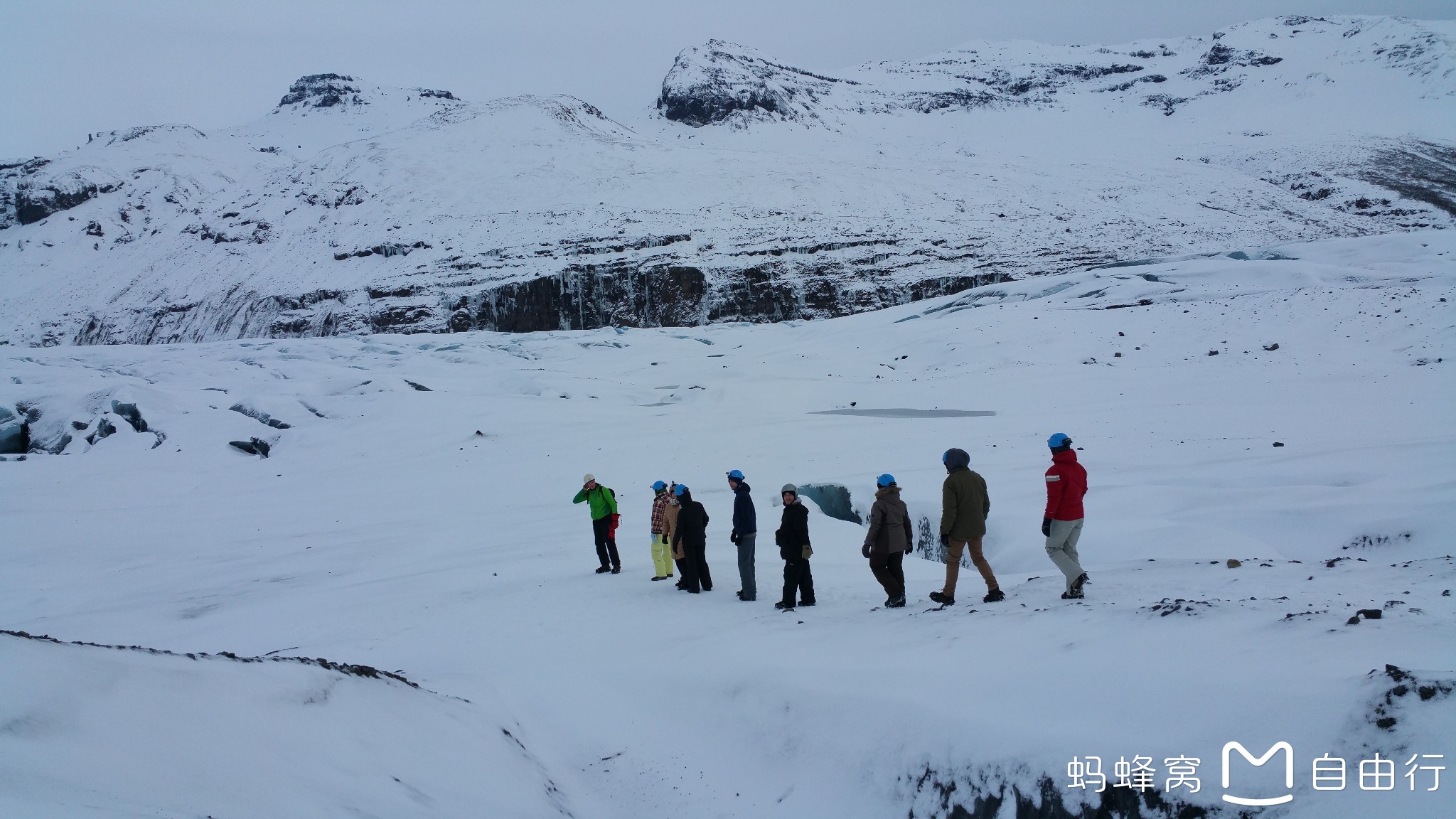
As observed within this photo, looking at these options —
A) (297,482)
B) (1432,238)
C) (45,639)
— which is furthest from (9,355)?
(1432,238)

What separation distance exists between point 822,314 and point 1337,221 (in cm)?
4032

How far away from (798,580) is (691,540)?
155 cm

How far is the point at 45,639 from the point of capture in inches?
180

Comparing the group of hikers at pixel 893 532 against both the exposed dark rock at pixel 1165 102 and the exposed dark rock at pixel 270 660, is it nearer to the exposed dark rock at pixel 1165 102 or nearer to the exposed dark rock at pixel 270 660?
the exposed dark rock at pixel 270 660

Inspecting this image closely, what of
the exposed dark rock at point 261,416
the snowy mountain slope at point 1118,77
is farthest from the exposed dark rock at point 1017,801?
the snowy mountain slope at point 1118,77

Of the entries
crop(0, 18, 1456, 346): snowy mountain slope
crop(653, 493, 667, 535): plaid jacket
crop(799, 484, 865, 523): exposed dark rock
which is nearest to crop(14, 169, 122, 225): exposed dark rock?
crop(0, 18, 1456, 346): snowy mountain slope

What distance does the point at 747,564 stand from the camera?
8414mm

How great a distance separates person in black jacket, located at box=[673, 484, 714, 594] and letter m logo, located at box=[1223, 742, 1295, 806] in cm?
584

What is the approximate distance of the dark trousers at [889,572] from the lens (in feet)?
23.8

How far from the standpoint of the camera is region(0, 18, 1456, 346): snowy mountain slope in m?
54.4

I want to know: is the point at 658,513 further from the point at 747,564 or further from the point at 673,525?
the point at 747,564

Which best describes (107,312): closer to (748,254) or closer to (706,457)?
(748,254)

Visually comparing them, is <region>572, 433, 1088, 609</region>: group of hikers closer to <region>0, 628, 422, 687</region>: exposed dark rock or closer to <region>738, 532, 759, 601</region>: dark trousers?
<region>738, 532, 759, 601</region>: dark trousers

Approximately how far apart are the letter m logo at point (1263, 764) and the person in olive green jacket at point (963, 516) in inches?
123
